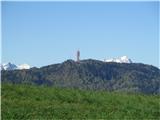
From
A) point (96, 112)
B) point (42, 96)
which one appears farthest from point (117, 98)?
point (96, 112)

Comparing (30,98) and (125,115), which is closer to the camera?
(125,115)

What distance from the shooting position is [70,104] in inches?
1393

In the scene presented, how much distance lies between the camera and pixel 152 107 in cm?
3694

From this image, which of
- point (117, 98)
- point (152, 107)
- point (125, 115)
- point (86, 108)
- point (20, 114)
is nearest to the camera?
point (20, 114)

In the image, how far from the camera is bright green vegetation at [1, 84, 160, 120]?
95.6 ft

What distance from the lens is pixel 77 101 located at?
3891cm

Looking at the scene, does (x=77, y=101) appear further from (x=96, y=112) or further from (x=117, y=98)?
(x=96, y=112)

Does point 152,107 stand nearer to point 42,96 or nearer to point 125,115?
point 125,115

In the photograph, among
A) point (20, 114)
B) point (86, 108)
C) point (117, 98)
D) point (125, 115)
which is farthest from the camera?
point (117, 98)

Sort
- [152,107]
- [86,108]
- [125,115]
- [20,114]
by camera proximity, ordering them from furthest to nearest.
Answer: [152,107]
[86,108]
[125,115]
[20,114]

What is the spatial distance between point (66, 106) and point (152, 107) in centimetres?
791

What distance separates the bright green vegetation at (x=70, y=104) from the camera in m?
29.1

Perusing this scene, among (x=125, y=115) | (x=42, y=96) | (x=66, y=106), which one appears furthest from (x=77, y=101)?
(x=125, y=115)

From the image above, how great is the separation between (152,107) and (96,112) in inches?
296
